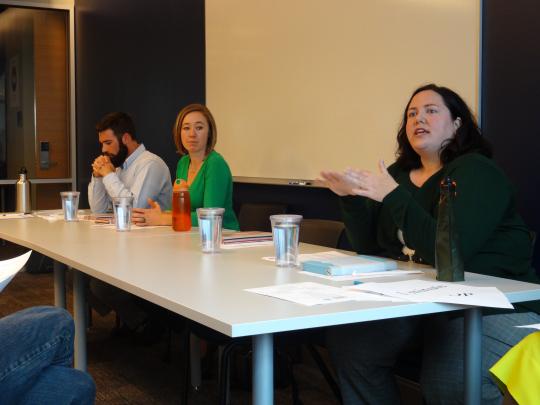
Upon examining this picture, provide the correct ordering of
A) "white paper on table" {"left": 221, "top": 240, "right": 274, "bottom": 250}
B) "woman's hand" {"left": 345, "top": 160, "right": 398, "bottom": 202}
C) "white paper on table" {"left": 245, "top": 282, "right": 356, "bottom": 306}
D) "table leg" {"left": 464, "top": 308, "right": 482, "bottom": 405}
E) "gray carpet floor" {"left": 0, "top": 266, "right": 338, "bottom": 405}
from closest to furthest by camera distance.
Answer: "white paper on table" {"left": 245, "top": 282, "right": 356, "bottom": 306}
"table leg" {"left": 464, "top": 308, "right": 482, "bottom": 405}
"woman's hand" {"left": 345, "top": 160, "right": 398, "bottom": 202}
"white paper on table" {"left": 221, "top": 240, "right": 274, "bottom": 250}
"gray carpet floor" {"left": 0, "top": 266, "right": 338, "bottom": 405}

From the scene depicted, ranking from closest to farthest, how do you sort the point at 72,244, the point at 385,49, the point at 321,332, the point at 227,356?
the point at 227,356, the point at 321,332, the point at 72,244, the point at 385,49

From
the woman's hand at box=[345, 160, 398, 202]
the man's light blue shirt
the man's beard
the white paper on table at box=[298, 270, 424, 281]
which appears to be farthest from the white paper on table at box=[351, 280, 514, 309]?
the man's beard

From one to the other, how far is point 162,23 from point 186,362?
4020mm

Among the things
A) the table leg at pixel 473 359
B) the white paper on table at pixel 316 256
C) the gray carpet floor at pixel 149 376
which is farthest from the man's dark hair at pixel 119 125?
the table leg at pixel 473 359

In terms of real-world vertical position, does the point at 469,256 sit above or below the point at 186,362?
above

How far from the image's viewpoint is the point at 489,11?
3.08 metres

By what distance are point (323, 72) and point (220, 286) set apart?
2470 millimetres

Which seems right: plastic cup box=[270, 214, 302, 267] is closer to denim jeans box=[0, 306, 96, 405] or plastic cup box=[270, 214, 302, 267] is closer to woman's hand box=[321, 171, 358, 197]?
woman's hand box=[321, 171, 358, 197]

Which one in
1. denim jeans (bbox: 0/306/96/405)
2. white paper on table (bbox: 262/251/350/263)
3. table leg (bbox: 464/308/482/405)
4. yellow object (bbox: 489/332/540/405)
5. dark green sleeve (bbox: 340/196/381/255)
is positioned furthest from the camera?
dark green sleeve (bbox: 340/196/381/255)

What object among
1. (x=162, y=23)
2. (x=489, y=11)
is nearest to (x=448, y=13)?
(x=489, y=11)

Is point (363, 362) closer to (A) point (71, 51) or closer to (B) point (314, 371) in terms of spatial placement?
(B) point (314, 371)

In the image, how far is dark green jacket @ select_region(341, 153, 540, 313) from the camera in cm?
205

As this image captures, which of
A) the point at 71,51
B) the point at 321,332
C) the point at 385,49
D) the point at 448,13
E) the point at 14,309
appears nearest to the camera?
the point at 321,332

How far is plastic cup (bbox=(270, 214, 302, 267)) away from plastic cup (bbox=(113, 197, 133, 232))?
1.19 metres
